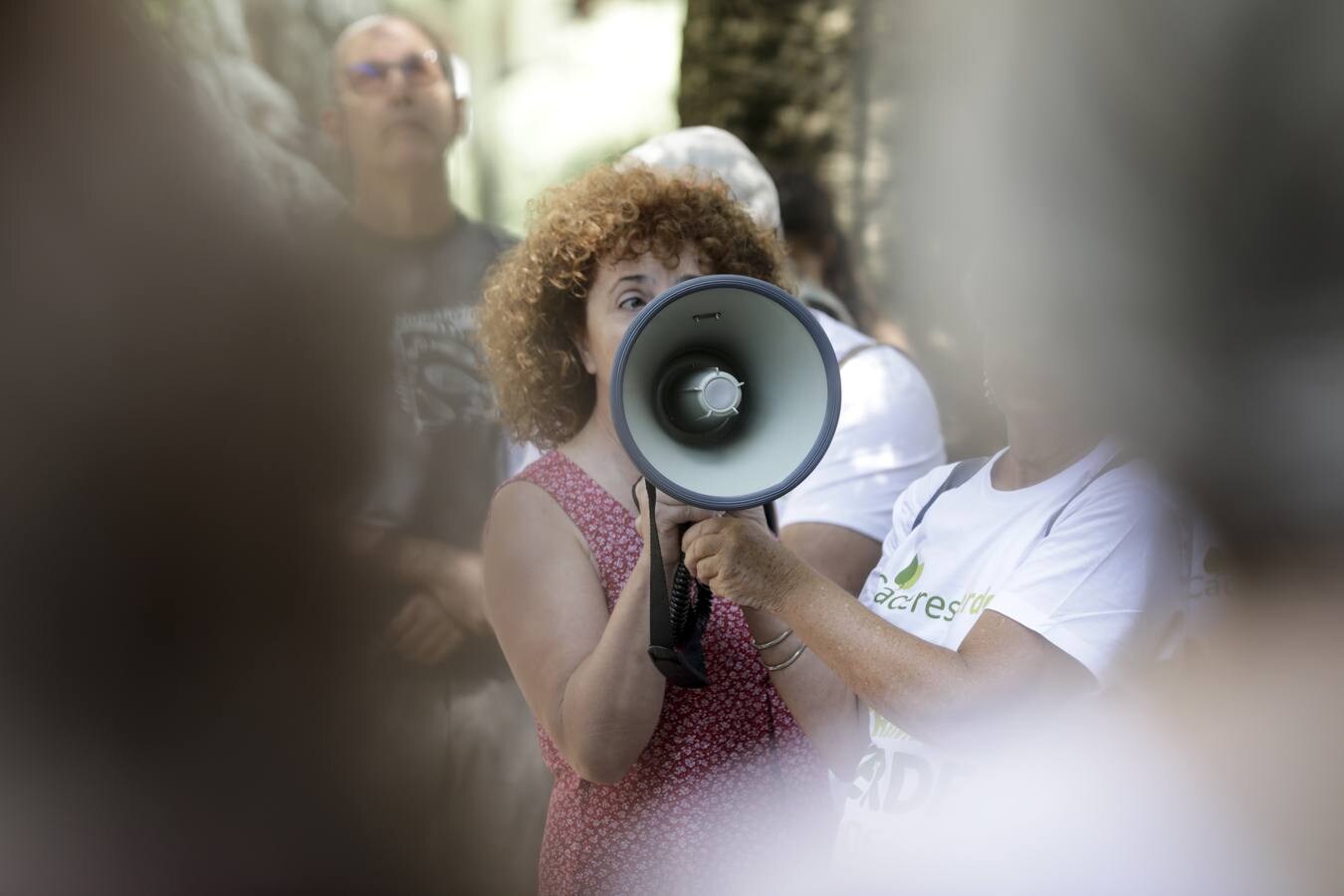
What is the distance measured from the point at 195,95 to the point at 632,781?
157 centimetres

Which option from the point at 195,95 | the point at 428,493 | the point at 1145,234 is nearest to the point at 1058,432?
the point at 1145,234

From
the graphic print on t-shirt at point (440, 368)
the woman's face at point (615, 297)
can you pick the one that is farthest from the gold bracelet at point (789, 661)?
the graphic print on t-shirt at point (440, 368)

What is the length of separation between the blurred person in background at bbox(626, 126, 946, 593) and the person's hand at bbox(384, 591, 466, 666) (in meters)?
0.84

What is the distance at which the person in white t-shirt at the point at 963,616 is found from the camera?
5.09 feet

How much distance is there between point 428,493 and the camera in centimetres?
276

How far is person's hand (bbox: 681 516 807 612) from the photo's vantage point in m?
1.65

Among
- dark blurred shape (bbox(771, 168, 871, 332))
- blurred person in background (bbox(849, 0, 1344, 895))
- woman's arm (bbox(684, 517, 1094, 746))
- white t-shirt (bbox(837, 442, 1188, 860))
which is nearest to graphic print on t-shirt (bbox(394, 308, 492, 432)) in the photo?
dark blurred shape (bbox(771, 168, 871, 332))

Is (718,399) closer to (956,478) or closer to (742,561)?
(742,561)

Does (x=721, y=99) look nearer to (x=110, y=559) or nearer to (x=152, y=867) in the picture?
(x=110, y=559)

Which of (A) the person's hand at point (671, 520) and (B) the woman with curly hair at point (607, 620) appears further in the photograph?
(B) the woman with curly hair at point (607, 620)

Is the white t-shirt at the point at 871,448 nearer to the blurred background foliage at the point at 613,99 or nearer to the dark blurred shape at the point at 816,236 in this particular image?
the blurred background foliage at the point at 613,99

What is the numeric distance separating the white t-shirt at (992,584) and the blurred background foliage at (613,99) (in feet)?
1.13

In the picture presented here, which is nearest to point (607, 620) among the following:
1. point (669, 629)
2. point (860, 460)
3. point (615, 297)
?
point (669, 629)

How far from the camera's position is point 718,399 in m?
1.65
